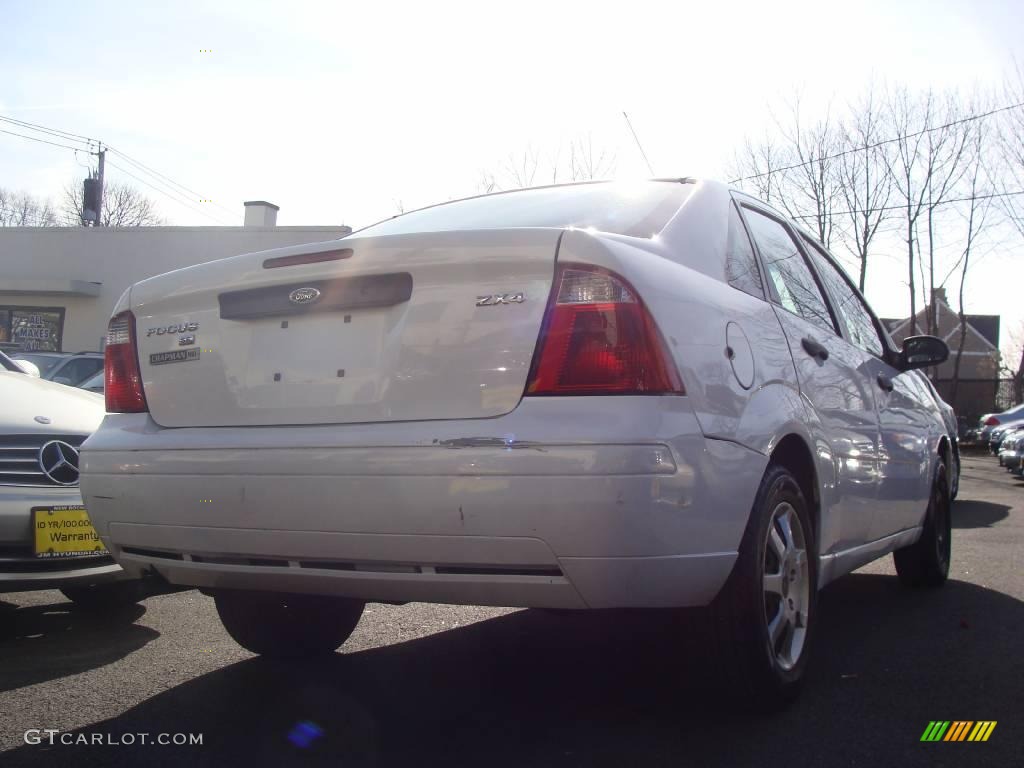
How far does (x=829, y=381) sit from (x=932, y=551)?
6.58 ft

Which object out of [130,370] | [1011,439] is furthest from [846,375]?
[1011,439]

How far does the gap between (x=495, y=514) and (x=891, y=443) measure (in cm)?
246

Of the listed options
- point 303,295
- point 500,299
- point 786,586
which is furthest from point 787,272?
point 303,295

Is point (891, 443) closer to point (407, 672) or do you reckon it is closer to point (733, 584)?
point (733, 584)

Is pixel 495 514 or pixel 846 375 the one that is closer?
pixel 495 514

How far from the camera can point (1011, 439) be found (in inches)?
615

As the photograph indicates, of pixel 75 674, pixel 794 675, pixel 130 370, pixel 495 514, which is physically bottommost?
pixel 75 674

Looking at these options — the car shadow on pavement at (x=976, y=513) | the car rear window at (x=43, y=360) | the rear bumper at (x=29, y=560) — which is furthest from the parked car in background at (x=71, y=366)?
the car shadow on pavement at (x=976, y=513)

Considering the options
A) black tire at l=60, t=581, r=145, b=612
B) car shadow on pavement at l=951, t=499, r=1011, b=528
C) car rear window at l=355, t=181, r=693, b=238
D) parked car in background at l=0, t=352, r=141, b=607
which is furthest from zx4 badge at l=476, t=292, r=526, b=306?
car shadow on pavement at l=951, t=499, r=1011, b=528

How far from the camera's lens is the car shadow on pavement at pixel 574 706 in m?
2.63

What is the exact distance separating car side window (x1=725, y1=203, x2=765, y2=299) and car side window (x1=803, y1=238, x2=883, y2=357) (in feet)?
3.01

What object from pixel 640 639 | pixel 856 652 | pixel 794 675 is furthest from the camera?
pixel 640 639

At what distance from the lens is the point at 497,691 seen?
3240 millimetres

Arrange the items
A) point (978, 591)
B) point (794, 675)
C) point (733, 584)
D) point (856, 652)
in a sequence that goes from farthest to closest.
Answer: point (978, 591) < point (856, 652) < point (794, 675) < point (733, 584)
